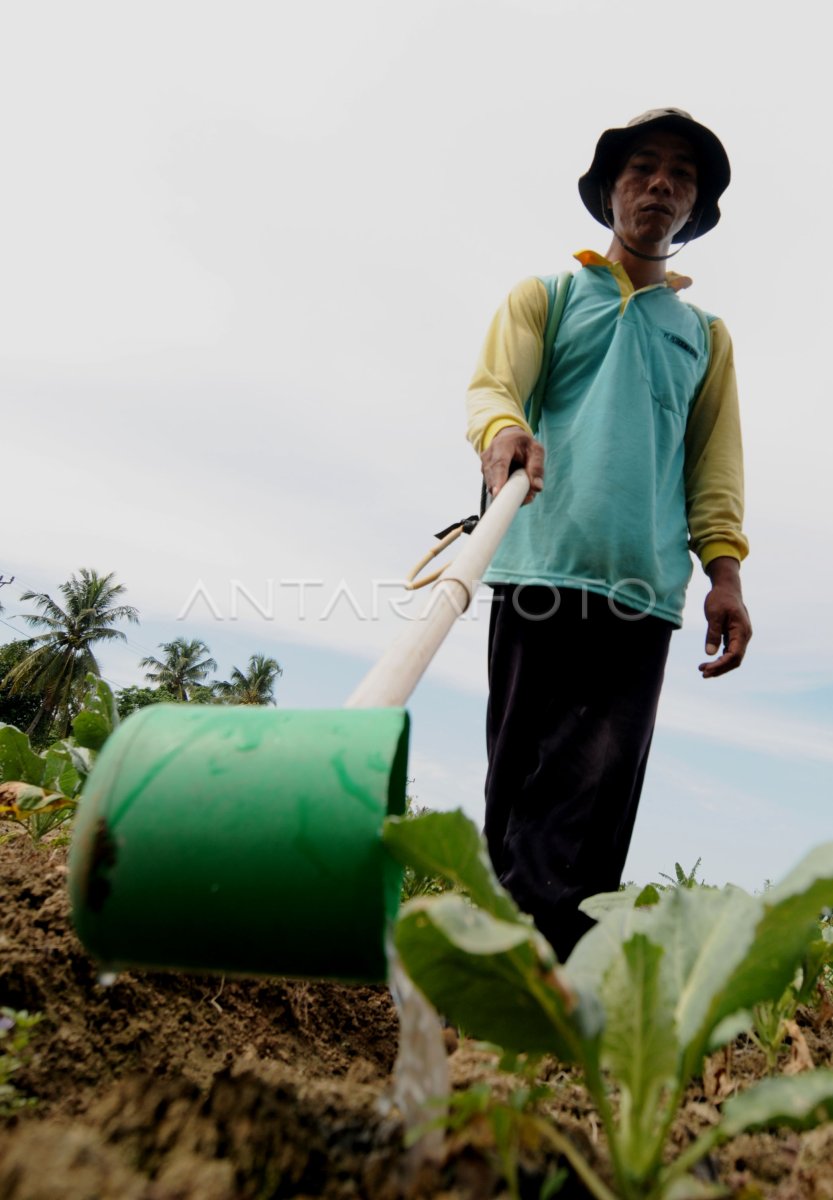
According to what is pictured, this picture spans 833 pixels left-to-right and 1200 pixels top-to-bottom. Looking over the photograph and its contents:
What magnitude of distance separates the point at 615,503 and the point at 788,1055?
4.55 feet

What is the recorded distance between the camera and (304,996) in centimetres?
165

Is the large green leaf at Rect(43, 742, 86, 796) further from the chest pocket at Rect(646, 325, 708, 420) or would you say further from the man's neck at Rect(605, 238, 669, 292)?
the man's neck at Rect(605, 238, 669, 292)

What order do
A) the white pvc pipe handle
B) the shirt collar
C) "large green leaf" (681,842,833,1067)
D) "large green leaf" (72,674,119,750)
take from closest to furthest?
1. "large green leaf" (681,842,833,1067)
2. the white pvc pipe handle
3. "large green leaf" (72,674,119,750)
4. the shirt collar

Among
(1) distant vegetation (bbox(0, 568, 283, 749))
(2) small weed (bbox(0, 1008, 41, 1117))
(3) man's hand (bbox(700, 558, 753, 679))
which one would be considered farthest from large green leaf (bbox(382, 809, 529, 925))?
(1) distant vegetation (bbox(0, 568, 283, 749))

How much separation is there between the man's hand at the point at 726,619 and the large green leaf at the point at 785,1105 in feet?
6.47

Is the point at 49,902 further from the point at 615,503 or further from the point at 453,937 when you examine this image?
the point at 615,503

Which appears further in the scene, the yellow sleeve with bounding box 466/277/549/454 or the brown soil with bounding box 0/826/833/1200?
the yellow sleeve with bounding box 466/277/549/454

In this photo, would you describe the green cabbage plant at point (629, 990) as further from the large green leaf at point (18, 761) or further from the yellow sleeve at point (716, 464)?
the large green leaf at point (18, 761)

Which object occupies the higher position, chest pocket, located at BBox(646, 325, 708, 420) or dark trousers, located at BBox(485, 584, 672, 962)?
chest pocket, located at BBox(646, 325, 708, 420)

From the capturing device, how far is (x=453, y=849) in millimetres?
820

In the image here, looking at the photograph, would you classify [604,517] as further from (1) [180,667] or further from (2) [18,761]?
(1) [180,667]

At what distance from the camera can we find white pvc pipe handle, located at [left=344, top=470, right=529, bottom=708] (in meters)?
1.21

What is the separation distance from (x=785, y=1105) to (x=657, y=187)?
2606 millimetres

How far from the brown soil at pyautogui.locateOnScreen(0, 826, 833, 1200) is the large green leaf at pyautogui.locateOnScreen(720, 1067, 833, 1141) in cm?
5
